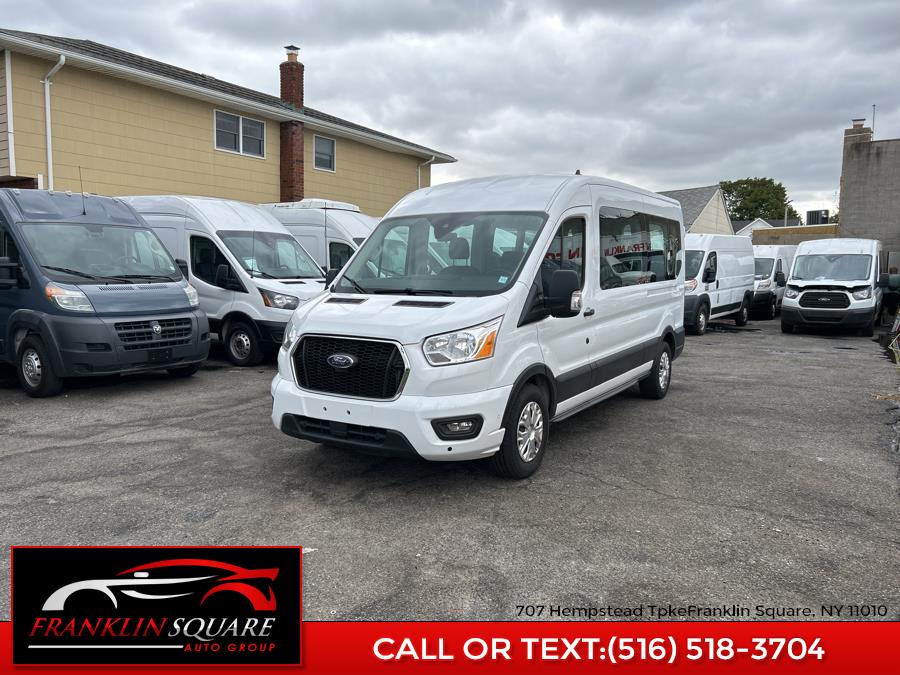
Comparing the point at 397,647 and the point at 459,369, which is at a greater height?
the point at 459,369

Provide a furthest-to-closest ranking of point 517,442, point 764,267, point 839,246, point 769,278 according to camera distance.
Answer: point 764,267 → point 769,278 → point 839,246 → point 517,442

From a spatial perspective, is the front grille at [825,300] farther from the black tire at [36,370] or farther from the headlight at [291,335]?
the black tire at [36,370]

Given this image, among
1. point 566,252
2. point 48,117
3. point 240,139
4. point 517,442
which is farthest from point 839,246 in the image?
point 48,117

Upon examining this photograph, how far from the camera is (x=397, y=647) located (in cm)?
326

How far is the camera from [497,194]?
621 centimetres

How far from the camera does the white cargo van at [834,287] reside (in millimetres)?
16453

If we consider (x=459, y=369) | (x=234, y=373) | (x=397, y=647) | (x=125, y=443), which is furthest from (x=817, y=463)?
(x=234, y=373)

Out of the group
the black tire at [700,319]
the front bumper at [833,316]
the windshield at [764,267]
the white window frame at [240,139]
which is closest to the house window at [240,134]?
the white window frame at [240,139]

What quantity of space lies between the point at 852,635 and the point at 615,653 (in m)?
1.15

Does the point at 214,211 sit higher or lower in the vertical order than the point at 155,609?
higher

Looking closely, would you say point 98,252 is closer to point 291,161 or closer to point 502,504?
point 502,504

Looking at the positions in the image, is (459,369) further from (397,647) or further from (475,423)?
(397,647)

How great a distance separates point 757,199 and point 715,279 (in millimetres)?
69007

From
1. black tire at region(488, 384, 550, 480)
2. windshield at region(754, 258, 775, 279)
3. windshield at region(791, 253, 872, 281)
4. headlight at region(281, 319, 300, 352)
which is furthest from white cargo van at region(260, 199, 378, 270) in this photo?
windshield at region(754, 258, 775, 279)
